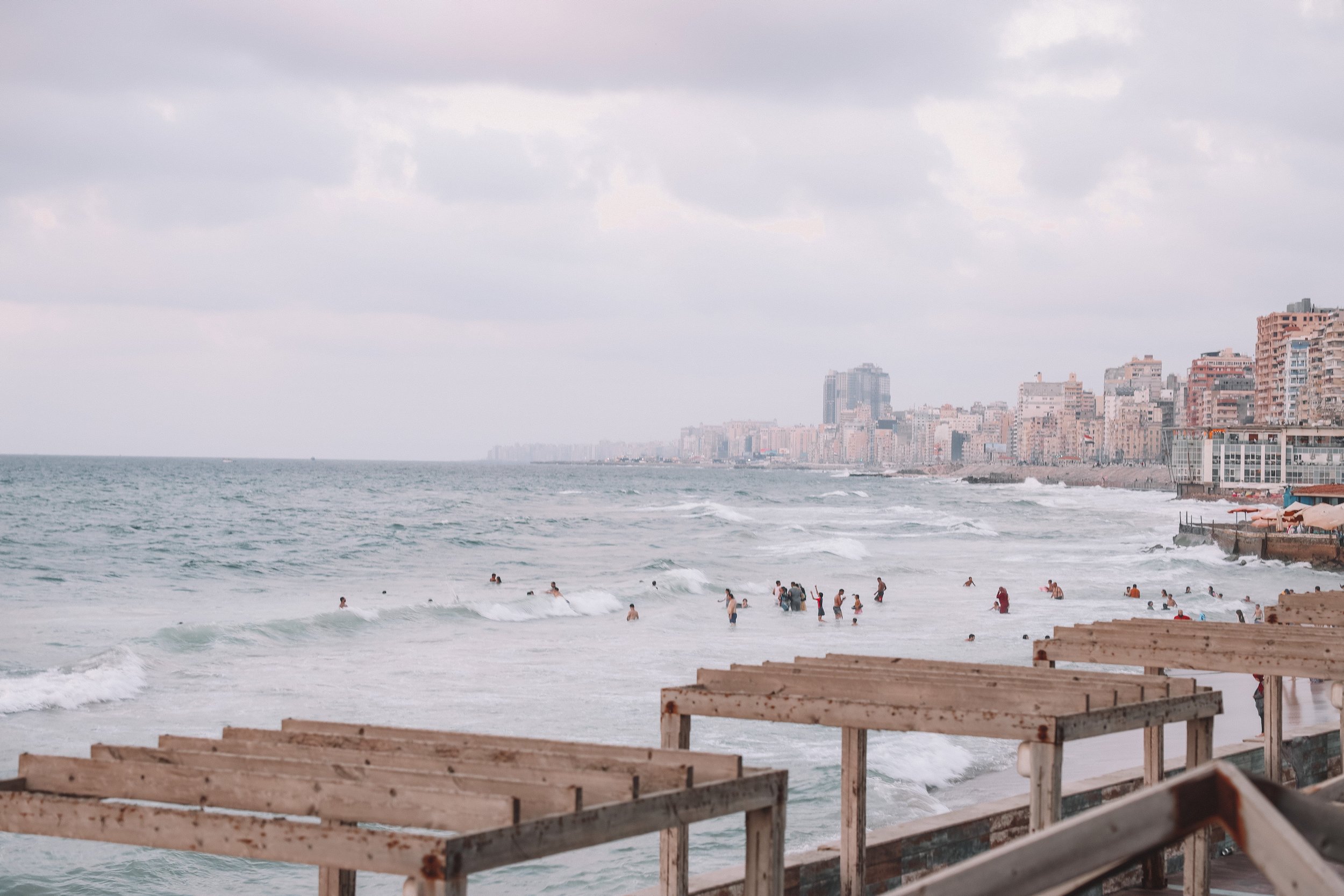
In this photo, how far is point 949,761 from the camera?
17406 millimetres

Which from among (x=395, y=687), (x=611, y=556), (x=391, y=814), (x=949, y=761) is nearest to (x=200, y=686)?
(x=395, y=687)

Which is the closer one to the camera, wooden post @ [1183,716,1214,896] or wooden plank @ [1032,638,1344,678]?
wooden post @ [1183,716,1214,896]

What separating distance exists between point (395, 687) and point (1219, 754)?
17330 mm

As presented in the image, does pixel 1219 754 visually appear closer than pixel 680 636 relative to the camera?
Yes

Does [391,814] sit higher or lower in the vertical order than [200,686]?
higher

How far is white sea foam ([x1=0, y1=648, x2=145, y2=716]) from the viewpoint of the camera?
23.1m

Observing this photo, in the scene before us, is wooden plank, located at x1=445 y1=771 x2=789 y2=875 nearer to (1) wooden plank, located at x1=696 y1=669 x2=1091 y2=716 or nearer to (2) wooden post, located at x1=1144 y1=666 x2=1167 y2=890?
(1) wooden plank, located at x1=696 y1=669 x2=1091 y2=716

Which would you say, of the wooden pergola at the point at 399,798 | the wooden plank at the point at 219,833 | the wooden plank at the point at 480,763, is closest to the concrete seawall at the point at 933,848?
the wooden pergola at the point at 399,798

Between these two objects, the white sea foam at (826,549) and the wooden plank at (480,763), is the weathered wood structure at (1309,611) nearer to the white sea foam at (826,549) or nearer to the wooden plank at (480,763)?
the wooden plank at (480,763)

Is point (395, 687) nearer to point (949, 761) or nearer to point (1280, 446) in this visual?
point (949, 761)

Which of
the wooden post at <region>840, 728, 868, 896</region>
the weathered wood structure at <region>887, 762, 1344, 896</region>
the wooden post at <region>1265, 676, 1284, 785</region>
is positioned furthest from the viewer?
the wooden post at <region>1265, 676, 1284, 785</region>

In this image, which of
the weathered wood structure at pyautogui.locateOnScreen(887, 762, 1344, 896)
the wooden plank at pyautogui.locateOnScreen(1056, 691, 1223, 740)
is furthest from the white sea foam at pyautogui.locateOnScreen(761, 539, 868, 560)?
the weathered wood structure at pyautogui.locateOnScreen(887, 762, 1344, 896)

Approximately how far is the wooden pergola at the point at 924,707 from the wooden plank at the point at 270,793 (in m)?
2.38

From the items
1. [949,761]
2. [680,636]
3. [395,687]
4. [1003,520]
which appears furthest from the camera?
[1003,520]
